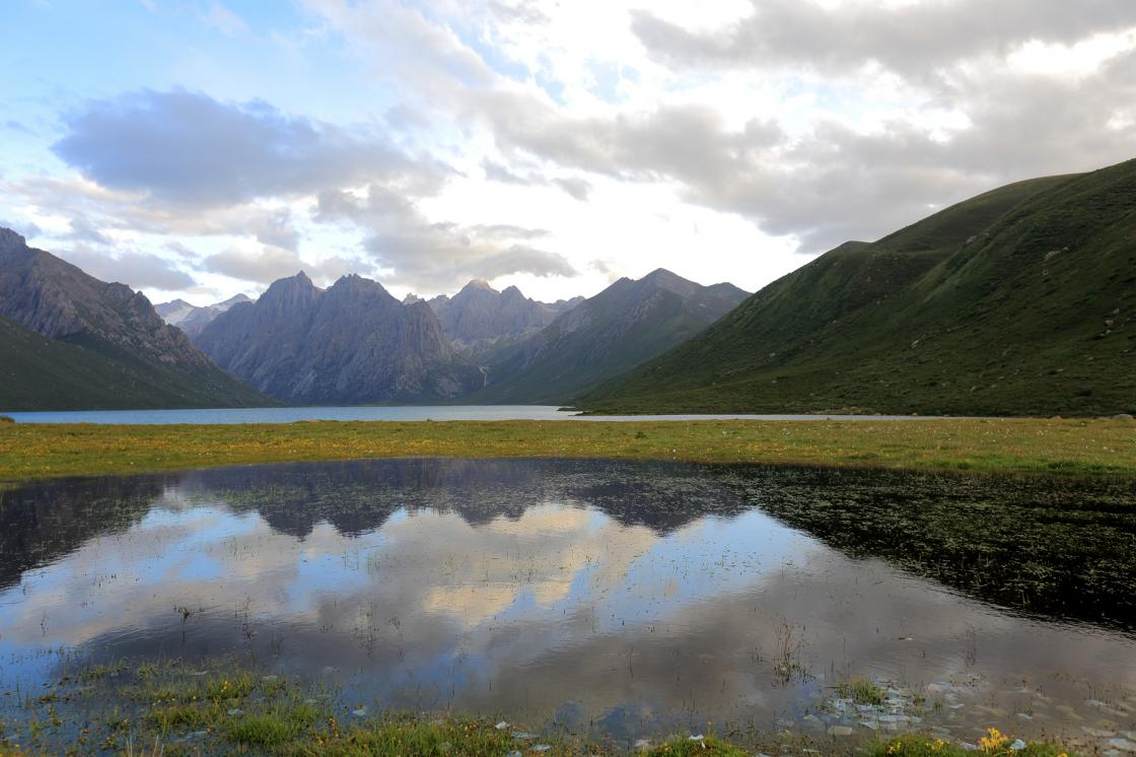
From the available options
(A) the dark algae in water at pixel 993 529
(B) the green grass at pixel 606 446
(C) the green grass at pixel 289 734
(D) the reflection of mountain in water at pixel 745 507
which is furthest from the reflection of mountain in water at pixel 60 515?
(A) the dark algae in water at pixel 993 529

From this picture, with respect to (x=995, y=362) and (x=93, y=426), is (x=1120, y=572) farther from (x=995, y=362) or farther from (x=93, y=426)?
(x=995, y=362)

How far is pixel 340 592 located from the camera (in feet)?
65.3

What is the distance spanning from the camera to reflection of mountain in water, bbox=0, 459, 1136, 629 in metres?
21.0

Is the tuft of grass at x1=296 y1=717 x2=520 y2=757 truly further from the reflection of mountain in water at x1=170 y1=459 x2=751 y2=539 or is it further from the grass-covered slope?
the grass-covered slope

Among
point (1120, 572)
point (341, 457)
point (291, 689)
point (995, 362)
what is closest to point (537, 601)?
point (291, 689)

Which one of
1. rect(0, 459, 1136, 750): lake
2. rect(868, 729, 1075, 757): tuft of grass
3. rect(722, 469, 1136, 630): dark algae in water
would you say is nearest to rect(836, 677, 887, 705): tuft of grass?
rect(0, 459, 1136, 750): lake

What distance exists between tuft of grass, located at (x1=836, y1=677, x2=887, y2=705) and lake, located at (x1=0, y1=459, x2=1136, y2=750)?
9.6 inches

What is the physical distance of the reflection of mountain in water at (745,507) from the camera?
21.0m

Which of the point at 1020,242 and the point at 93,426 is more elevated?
the point at 1020,242

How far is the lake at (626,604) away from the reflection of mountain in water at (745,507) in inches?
8.7

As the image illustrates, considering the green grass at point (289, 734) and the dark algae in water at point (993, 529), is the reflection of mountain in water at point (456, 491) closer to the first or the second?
the dark algae in water at point (993, 529)

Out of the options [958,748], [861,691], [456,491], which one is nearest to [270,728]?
[861,691]

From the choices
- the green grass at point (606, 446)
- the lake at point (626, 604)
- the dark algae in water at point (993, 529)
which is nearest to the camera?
the lake at point (626, 604)

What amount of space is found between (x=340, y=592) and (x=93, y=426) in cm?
8864
